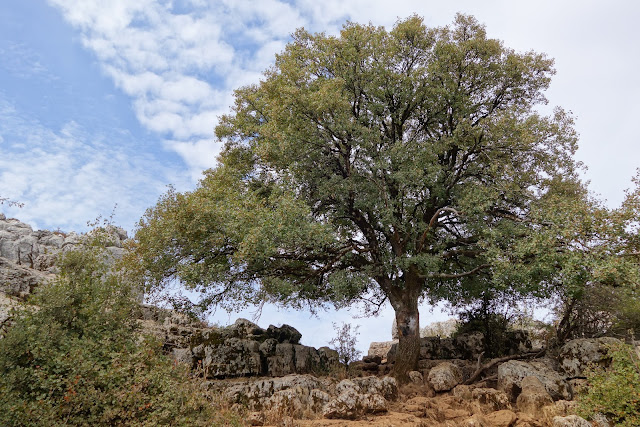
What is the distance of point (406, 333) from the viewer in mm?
21922

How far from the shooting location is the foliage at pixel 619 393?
13250mm

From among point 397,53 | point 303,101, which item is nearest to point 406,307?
point 303,101

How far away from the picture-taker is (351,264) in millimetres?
23594

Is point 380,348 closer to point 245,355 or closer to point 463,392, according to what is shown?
point 245,355

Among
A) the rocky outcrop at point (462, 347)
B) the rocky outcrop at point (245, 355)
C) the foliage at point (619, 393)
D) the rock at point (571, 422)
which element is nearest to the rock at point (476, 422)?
the rock at point (571, 422)

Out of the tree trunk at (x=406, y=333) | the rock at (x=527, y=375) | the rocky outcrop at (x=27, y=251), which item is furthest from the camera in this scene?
the tree trunk at (x=406, y=333)

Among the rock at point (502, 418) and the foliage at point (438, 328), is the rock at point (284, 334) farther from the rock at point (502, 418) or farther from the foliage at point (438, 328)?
the foliage at point (438, 328)

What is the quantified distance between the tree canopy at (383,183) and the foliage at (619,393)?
13.5ft

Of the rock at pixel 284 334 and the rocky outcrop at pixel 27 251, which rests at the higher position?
the rocky outcrop at pixel 27 251

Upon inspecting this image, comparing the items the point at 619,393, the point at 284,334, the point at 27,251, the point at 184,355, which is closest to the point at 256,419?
the point at 184,355

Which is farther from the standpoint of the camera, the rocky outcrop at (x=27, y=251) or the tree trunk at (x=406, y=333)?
the tree trunk at (x=406, y=333)

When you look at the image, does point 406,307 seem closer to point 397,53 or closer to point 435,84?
point 435,84

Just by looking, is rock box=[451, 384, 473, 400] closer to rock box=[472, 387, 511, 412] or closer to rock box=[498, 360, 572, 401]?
rock box=[472, 387, 511, 412]

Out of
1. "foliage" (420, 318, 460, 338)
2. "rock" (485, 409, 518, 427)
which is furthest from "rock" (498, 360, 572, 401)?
"foliage" (420, 318, 460, 338)
